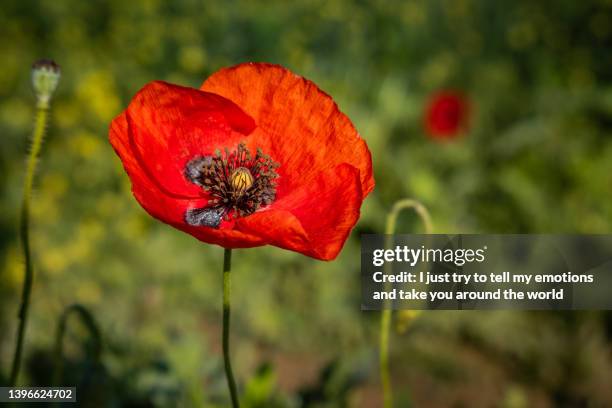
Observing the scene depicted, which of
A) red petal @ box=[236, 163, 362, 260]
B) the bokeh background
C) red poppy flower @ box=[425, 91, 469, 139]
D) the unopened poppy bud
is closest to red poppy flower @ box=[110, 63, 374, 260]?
red petal @ box=[236, 163, 362, 260]

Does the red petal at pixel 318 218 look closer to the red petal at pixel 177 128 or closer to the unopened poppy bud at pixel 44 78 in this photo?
the red petal at pixel 177 128

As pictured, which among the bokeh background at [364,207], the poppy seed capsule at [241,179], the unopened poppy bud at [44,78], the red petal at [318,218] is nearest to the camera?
the red petal at [318,218]

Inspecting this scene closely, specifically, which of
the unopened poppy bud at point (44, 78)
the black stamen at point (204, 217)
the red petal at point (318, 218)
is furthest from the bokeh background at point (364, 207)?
the unopened poppy bud at point (44, 78)

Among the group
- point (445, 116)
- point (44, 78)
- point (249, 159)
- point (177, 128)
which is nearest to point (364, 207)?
point (445, 116)

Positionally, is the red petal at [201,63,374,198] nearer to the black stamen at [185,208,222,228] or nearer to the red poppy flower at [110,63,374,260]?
the red poppy flower at [110,63,374,260]

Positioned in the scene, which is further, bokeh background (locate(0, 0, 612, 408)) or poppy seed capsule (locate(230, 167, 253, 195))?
bokeh background (locate(0, 0, 612, 408))

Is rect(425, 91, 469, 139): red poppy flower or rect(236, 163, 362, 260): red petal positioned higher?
rect(425, 91, 469, 139): red poppy flower

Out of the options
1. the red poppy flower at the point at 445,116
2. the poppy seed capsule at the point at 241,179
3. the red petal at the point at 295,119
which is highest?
the red poppy flower at the point at 445,116
